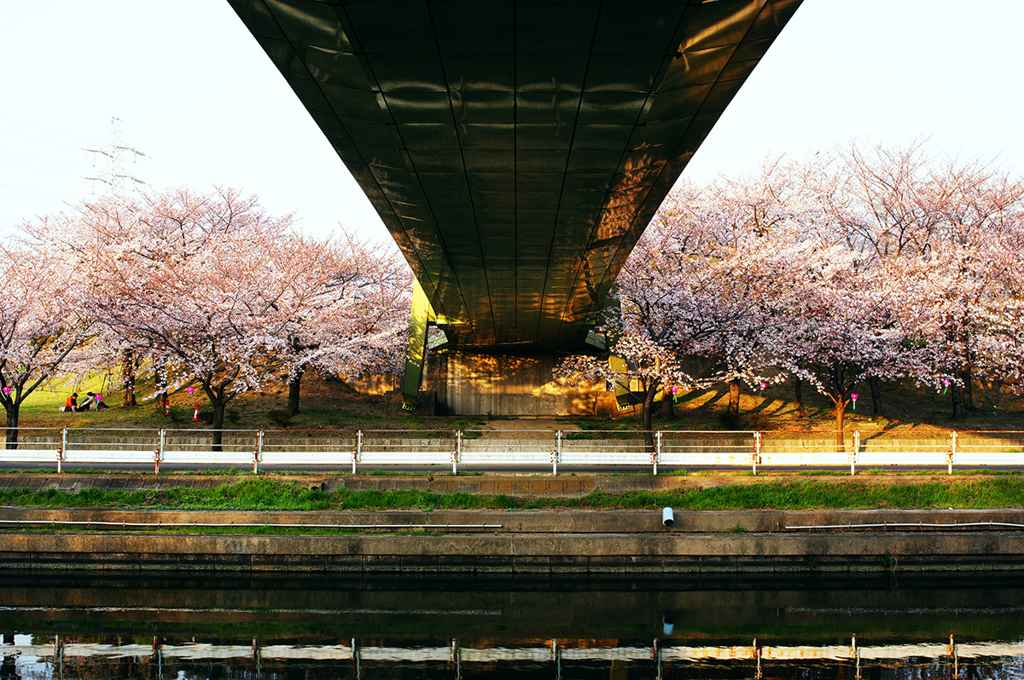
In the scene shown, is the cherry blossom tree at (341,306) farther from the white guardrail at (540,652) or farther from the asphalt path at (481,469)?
the white guardrail at (540,652)

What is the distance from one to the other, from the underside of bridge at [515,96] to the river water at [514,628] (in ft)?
21.4

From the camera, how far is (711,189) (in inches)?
1321

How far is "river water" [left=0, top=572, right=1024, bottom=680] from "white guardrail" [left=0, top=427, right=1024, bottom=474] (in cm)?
328

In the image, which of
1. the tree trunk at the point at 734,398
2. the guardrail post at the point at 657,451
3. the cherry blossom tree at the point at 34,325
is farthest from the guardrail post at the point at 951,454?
the cherry blossom tree at the point at 34,325

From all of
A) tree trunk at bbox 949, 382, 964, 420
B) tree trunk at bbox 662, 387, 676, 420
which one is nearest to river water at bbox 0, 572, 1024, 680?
tree trunk at bbox 662, 387, 676, 420

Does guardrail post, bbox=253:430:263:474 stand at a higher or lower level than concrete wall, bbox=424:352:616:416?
lower

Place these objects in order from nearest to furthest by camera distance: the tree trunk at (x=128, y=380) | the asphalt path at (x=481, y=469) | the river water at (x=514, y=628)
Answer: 1. the river water at (x=514, y=628)
2. the asphalt path at (x=481, y=469)
3. the tree trunk at (x=128, y=380)

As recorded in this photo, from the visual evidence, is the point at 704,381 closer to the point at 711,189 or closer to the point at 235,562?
the point at 711,189

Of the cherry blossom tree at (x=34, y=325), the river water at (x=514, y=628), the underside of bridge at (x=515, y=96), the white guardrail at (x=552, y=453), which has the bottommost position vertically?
the river water at (x=514, y=628)

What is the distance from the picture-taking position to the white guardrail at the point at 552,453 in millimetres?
16422

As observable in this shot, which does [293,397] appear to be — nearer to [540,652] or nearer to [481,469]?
[481,469]

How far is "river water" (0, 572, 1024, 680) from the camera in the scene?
30.7 ft

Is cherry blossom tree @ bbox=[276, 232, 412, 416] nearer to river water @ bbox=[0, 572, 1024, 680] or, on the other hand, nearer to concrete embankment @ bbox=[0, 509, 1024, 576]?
concrete embankment @ bbox=[0, 509, 1024, 576]

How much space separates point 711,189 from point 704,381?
11.9 metres
